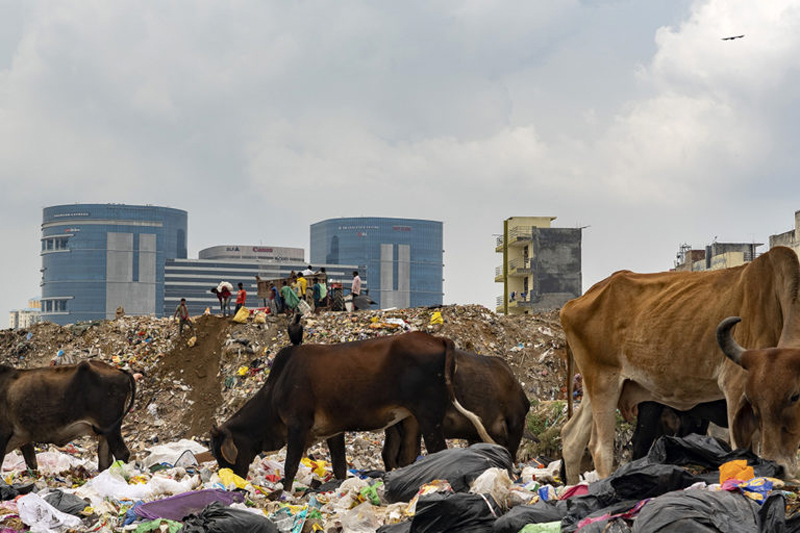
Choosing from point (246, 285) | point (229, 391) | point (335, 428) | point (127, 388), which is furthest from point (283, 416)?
point (246, 285)

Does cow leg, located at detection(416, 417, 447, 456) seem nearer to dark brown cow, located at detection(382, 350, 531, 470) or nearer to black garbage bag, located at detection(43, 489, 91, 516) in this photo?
dark brown cow, located at detection(382, 350, 531, 470)

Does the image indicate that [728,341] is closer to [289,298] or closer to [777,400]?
[777,400]

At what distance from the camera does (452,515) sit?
22.4ft

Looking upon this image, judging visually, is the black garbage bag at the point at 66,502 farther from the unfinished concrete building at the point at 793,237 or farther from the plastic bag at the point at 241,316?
the unfinished concrete building at the point at 793,237

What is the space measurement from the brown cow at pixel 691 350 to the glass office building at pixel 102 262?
597ft

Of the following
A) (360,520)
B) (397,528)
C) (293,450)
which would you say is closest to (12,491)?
(293,450)

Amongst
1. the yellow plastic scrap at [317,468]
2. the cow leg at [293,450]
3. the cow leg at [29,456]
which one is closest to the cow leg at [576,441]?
the cow leg at [293,450]

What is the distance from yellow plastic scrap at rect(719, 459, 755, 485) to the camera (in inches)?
257

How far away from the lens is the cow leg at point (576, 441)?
32.1 ft

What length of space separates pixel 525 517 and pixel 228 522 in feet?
8.04

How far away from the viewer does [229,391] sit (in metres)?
22.9

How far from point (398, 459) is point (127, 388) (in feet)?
15.6

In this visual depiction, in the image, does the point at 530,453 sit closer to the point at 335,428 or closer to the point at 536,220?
the point at 335,428

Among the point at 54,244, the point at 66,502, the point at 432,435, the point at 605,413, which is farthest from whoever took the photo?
the point at 54,244
